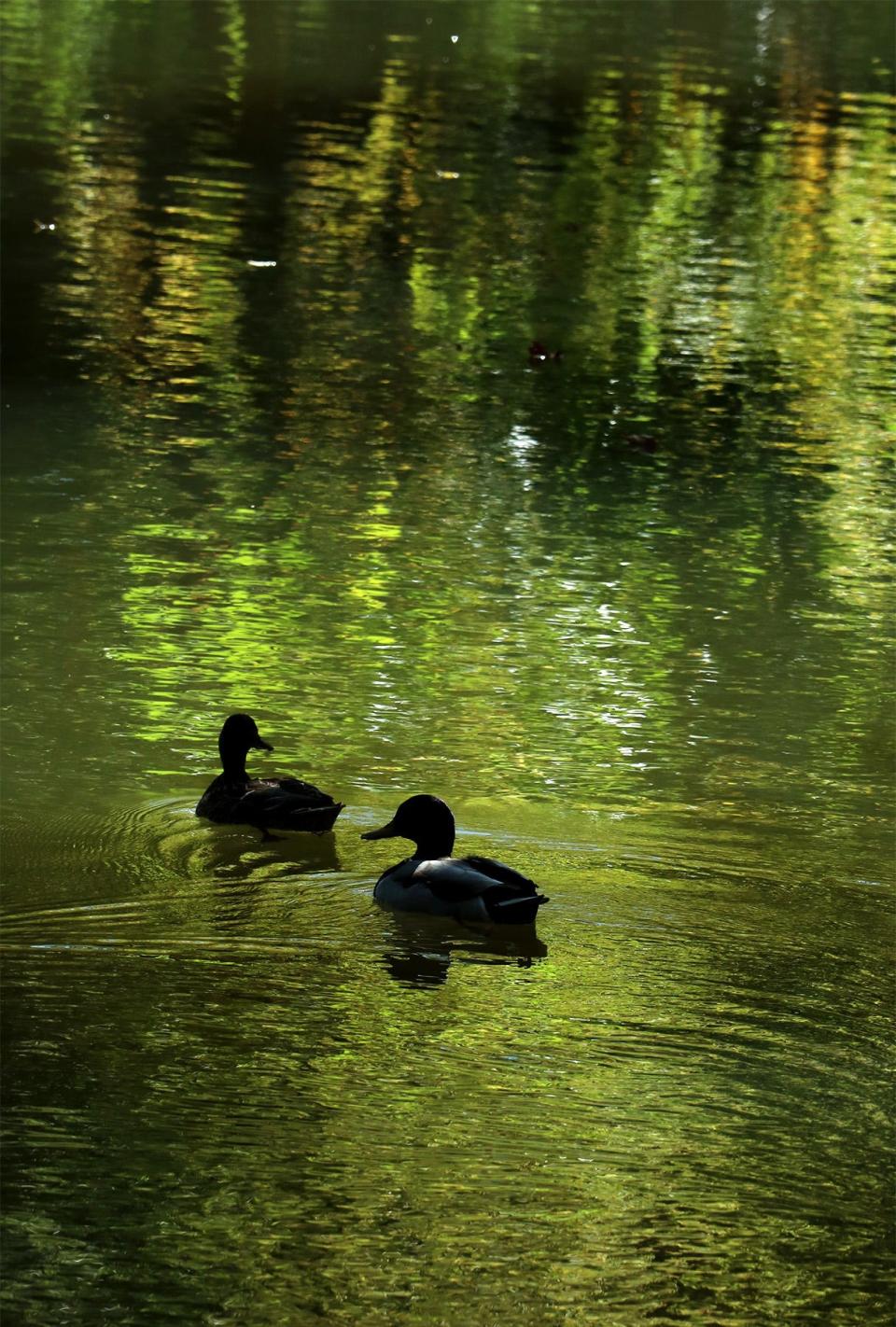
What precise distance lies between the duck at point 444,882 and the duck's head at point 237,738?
0.86 m

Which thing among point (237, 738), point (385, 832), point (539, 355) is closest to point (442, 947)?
point (385, 832)

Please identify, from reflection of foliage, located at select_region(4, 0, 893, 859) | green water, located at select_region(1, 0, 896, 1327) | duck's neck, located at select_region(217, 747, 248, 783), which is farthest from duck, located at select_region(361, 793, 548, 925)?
reflection of foliage, located at select_region(4, 0, 893, 859)

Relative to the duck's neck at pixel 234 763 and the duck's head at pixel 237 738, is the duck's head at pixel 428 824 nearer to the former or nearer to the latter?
the duck's neck at pixel 234 763

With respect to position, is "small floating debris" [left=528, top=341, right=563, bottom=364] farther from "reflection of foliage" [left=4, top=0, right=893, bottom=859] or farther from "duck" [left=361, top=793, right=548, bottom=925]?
"duck" [left=361, top=793, right=548, bottom=925]

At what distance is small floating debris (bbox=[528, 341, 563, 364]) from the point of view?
16.5 meters

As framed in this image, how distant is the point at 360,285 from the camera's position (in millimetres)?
18406

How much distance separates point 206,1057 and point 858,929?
252cm

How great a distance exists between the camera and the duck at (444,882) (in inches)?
299

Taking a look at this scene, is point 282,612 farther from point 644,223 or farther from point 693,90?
point 693,90

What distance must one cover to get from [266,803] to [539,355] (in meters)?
8.69

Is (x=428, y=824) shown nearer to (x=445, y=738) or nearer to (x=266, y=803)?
(x=266, y=803)

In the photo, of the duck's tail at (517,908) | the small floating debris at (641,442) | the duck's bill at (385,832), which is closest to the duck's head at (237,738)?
the duck's bill at (385,832)

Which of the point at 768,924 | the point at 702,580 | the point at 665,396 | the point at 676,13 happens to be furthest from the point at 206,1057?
the point at 676,13

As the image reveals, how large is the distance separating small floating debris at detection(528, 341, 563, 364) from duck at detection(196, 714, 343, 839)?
8.34m
